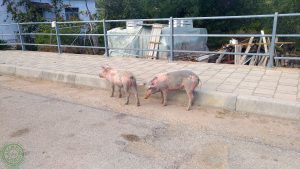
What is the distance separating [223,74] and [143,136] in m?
2.91

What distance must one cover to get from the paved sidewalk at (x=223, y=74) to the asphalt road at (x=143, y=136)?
539 millimetres

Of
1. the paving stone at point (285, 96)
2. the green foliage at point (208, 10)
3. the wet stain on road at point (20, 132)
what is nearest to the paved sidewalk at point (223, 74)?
the paving stone at point (285, 96)

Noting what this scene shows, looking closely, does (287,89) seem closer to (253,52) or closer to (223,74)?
(223,74)

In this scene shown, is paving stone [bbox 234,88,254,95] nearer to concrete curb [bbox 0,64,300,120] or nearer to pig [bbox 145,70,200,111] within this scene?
concrete curb [bbox 0,64,300,120]

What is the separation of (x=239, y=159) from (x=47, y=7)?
1667 centimetres

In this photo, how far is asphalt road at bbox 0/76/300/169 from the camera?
9.47ft

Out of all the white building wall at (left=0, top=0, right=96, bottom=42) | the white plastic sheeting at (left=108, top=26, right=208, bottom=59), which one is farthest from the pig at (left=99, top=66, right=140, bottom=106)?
the white building wall at (left=0, top=0, right=96, bottom=42)

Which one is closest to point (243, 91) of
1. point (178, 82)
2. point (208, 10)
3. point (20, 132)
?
point (178, 82)

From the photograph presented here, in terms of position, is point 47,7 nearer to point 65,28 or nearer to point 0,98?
point 65,28

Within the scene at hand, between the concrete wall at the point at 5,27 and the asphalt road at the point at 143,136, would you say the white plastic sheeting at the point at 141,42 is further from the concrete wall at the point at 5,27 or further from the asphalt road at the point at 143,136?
the concrete wall at the point at 5,27

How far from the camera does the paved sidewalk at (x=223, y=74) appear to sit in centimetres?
440

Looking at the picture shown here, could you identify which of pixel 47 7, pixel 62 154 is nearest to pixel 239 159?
pixel 62 154

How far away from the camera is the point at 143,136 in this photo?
3.51m

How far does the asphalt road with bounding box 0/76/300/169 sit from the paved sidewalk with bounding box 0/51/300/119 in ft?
1.77
